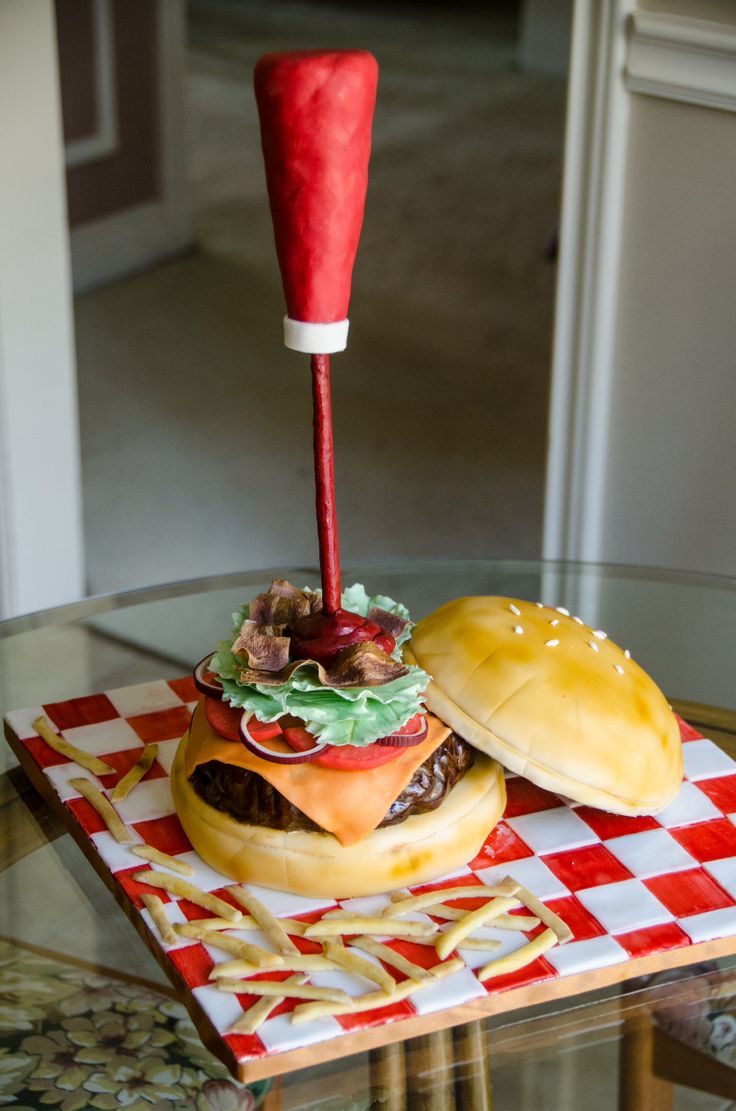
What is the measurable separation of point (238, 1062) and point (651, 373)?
129 centimetres

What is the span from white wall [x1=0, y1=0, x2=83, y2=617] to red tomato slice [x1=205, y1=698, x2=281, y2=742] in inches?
52.1

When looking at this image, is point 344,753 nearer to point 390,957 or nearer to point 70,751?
point 390,957

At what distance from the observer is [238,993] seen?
2.42 feet

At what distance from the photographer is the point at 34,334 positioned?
6.84 ft

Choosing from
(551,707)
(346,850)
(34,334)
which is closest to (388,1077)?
(346,850)

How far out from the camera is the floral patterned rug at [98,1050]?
724 millimetres

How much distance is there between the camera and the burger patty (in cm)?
81

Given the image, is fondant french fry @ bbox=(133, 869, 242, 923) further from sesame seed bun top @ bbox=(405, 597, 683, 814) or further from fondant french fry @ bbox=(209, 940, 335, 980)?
sesame seed bun top @ bbox=(405, 597, 683, 814)

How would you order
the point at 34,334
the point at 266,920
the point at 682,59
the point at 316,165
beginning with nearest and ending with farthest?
the point at 316,165, the point at 266,920, the point at 682,59, the point at 34,334

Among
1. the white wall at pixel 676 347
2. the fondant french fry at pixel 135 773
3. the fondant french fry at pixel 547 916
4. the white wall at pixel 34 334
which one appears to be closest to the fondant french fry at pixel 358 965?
the fondant french fry at pixel 547 916

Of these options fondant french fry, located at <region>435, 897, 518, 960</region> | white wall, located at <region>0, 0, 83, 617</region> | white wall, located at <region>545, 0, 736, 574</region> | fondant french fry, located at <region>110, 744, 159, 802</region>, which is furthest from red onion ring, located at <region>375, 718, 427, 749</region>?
white wall, located at <region>0, 0, 83, 617</region>

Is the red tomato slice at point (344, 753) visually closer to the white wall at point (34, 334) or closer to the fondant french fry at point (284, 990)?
the fondant french fry at point (284, 990)

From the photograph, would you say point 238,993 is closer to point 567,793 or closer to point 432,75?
point 567,793

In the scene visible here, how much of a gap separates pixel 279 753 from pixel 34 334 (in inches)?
56.6
